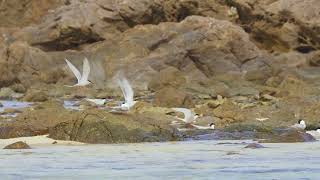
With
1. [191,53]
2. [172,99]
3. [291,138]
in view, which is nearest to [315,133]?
[291,138]

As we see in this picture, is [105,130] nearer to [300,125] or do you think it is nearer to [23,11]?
[300,125]

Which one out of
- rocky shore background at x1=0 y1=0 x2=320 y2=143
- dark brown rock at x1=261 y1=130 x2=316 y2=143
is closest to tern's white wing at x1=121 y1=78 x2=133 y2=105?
rocky shore background at x1=0 y1=0 x2=320 y2=143

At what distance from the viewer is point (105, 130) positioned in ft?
32.6

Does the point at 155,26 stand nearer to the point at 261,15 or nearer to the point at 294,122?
the point at 261,15

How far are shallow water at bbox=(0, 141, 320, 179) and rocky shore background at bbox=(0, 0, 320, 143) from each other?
746cm

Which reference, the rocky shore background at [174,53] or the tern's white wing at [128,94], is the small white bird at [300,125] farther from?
the tern's white wing at [128,94]

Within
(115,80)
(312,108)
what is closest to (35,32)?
(115,80)

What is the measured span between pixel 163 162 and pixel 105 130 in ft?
9.69

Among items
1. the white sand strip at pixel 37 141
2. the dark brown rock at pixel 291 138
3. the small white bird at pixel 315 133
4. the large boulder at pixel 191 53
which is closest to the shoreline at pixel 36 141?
the white sand strip at pixel 37 141

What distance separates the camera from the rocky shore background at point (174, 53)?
2516cm

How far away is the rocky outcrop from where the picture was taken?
32.3 ft

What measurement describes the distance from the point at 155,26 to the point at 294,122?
842 inches

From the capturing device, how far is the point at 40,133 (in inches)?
411

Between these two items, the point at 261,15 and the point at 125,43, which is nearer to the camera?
the point at 125,43
